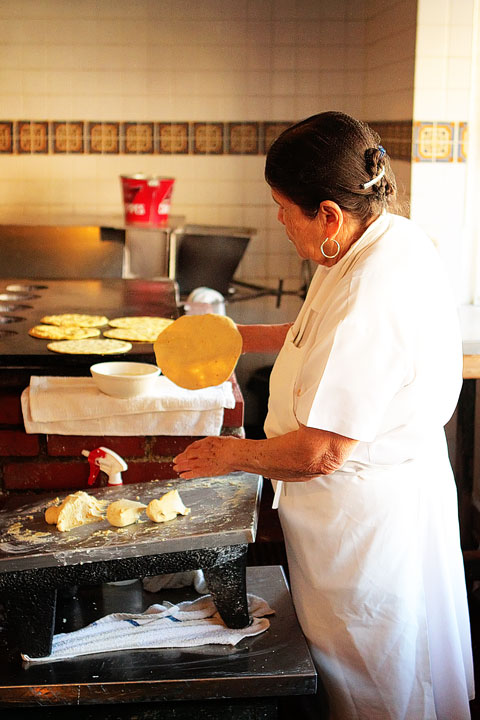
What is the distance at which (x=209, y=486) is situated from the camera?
6.52 feet

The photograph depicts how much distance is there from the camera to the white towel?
5.94 ft

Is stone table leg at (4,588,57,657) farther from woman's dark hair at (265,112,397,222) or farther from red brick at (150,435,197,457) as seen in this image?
woman's dark hair at (265,112,397,222)

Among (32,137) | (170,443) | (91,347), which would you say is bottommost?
(170,443)

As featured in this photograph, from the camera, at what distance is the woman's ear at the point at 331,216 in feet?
5.41

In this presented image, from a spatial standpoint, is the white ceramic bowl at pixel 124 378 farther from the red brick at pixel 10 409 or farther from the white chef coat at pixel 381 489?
the white chef coat at pixel 381 489

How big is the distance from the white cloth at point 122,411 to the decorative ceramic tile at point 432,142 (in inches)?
71.7

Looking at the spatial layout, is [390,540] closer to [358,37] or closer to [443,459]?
[443,459]

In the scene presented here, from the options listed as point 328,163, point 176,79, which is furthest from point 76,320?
point 176,79

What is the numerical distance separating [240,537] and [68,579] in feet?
1.19

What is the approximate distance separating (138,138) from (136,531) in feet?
11.9

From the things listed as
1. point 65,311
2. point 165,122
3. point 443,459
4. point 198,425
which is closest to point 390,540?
point 443,459

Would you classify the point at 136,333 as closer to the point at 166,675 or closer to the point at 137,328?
the point at 137,328

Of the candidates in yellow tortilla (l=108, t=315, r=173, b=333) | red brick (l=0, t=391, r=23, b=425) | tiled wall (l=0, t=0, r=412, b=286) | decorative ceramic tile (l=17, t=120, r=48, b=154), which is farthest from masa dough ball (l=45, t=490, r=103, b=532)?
decorative ceramic tile (l=17, t=120, r=48, b=154)

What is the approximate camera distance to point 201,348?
82.2 inches
